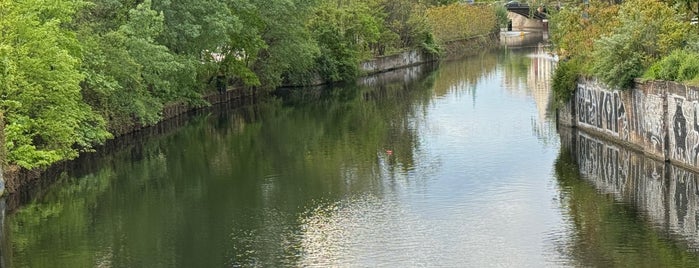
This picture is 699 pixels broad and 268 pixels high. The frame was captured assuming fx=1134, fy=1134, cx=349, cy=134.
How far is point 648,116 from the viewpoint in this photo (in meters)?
50.8

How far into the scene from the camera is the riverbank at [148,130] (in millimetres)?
Result: 46781

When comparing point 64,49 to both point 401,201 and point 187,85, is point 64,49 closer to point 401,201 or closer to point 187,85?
point 401,201

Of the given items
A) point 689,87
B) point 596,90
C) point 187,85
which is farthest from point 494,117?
point 689,87

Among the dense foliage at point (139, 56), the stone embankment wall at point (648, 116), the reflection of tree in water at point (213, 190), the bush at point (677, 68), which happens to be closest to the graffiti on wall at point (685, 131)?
the stone embankment wall at point (648, 116)

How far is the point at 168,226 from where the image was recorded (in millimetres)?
40719

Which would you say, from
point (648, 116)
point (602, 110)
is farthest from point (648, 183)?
point (602, 110)

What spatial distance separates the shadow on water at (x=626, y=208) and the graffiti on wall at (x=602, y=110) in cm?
115

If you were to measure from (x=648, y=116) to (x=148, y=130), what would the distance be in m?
32.6

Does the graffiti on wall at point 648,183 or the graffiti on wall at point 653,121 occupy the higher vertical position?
the graffiti on wall at point 653,121

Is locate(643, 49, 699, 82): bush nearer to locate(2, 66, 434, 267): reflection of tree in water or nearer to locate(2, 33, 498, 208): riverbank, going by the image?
locate(2, 66, 434, 267): reflection of tree in water

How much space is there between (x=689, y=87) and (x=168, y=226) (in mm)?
21301

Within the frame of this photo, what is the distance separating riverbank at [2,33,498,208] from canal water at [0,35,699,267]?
910 mm

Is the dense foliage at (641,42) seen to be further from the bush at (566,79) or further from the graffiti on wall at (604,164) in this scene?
the bush at (566,79)

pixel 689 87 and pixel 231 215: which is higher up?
pixel 689 87
